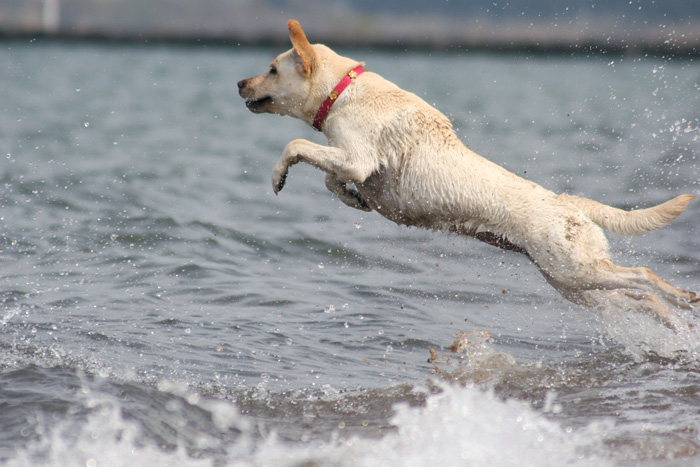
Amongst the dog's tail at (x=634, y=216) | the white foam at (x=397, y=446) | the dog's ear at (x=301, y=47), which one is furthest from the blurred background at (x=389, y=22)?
the white foam at (x=397, y=446)

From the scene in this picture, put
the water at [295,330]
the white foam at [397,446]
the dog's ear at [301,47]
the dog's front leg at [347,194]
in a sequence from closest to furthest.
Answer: the white foam at [397,446] < the water at [295,330] < the dog's ear at [301,47] < the dog's front leg at [347,194]

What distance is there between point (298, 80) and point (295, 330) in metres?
2.28

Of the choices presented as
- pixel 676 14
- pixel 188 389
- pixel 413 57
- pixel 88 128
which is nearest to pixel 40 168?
pixel 88 128

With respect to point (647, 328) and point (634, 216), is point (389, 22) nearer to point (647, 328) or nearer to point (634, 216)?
point (647, 328)

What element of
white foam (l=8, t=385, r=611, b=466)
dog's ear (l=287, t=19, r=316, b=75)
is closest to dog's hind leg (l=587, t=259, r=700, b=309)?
white foam (l=8, t=385, r=611, b=466)

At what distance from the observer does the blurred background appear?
69500mm

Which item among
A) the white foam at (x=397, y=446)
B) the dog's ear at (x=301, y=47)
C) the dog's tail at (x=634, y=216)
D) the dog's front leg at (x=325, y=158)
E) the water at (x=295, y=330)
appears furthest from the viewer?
the dog's ear at (x=301, y=47)

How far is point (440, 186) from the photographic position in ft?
18.8

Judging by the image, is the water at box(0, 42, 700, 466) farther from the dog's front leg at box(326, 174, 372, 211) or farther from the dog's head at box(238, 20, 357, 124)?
the dog's head at box(238, 20, 357, 124)

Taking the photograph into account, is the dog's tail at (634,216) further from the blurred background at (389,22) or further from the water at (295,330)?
the blurred background at (389,22)

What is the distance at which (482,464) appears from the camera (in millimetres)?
4453

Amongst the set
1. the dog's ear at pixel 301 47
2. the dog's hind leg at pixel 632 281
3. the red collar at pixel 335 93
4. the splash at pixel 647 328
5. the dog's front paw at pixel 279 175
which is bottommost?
the splash at pixel 647 328

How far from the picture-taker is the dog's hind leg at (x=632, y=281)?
5.62 metres

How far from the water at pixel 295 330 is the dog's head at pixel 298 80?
1990mm
